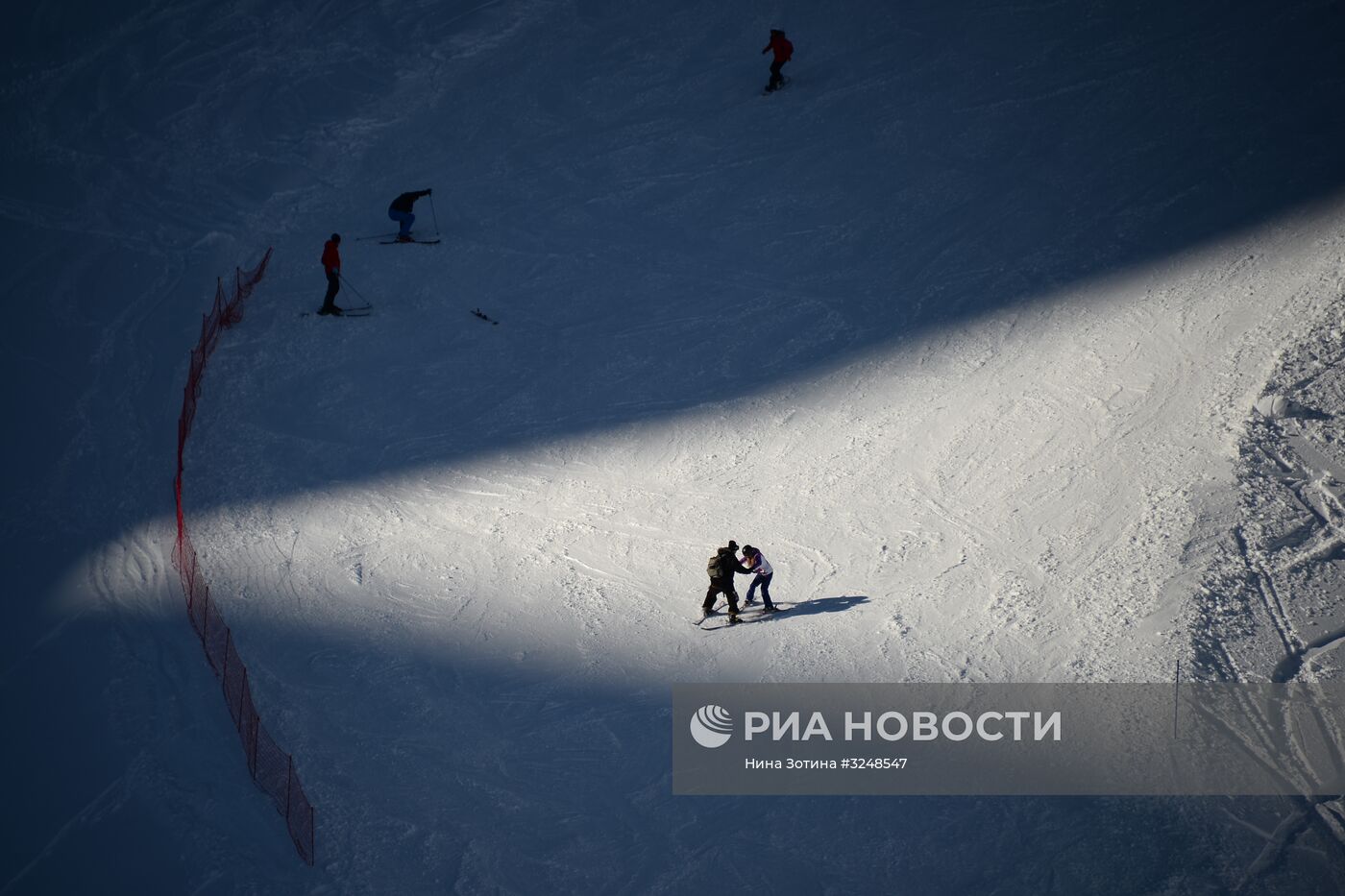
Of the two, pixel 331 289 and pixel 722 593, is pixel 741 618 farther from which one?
pixel 331 289

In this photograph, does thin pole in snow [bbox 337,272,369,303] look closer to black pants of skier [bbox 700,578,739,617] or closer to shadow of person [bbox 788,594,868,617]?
black pants of skier [bbox 700,578,739,617]

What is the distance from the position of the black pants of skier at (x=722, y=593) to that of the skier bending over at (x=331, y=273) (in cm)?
1025

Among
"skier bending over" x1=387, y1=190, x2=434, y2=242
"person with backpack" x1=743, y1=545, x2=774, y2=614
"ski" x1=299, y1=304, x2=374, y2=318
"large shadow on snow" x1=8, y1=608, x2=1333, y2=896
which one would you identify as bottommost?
"large shadow on snow" x1=8, y1=608, x2=1333, y2=896

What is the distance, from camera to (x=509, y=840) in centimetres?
1255

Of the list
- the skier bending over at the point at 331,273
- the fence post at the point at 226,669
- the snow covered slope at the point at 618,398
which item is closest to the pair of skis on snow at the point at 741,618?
the snow covered slope at the point at 618,398

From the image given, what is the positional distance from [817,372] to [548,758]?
26.6 ft

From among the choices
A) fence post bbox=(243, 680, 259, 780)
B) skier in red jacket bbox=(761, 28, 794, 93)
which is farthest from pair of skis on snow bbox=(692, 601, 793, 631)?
skier in red jacket bbox=(761, 28, 794, 93)

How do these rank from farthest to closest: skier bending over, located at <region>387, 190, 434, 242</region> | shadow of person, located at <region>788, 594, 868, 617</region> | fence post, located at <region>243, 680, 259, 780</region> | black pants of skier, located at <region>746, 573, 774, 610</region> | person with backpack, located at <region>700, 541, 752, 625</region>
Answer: skier bending over, located at <region>387, 190, 434, 242</region>
shadow of person, located at <region>788, 594, 868, 617</region>
black pants of skier, located at <region>746, 573, 774, 610</region>
person with backpack, located at <region>700, 541, 752, 625</region>
fence post, located at <region>243, 680, 259, 780</region>

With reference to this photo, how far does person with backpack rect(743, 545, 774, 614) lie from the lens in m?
14.2

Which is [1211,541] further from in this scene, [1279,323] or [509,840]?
[509,840]

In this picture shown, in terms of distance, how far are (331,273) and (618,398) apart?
5.94 m

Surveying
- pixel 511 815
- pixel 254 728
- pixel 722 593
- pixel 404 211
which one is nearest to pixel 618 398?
pixel 722 593

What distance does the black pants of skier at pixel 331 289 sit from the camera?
2097 centimetres

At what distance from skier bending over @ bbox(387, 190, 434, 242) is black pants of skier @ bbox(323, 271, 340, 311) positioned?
199 centimetres
